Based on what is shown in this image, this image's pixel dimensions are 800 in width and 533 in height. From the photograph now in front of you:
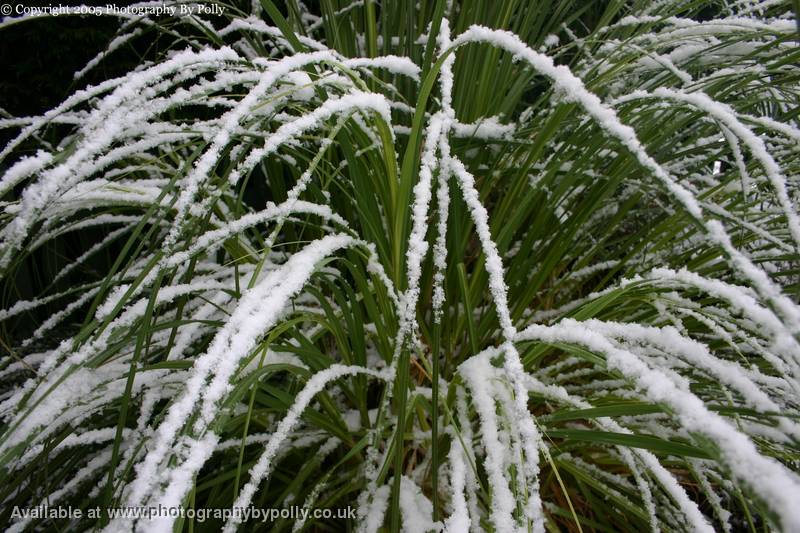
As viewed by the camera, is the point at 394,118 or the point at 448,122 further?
the point at 394,118

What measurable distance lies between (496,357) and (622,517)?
353mm

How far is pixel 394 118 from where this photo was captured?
859 millimetres

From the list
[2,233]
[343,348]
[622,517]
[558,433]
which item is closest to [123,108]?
[2,233]

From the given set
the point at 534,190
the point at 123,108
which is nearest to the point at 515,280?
the point at 534,190

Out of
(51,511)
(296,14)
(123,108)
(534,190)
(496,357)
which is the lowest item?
(51,511)

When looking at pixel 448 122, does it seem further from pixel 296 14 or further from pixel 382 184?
pixel 296 14

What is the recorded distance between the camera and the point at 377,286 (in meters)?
0.60

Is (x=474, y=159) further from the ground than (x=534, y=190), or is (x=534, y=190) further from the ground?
(x=474, y=159)

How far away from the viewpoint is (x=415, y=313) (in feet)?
1.98

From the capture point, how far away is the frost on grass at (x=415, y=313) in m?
0.38

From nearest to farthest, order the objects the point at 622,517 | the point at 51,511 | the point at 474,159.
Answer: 1. the point at 51,511
2. the point at 622,517
3. the point at 474,159

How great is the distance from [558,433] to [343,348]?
0.26 metres

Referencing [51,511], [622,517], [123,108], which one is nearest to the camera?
[123,108]

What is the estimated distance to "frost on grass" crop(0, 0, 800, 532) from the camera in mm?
378
